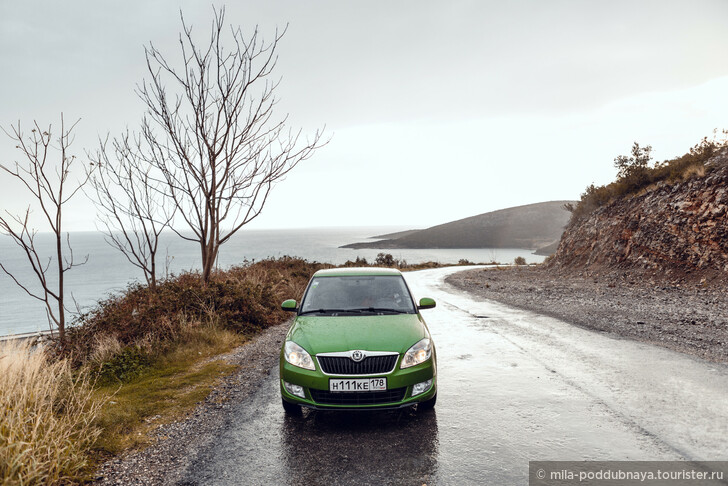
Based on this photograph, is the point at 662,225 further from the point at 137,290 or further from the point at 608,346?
the point at 137,290

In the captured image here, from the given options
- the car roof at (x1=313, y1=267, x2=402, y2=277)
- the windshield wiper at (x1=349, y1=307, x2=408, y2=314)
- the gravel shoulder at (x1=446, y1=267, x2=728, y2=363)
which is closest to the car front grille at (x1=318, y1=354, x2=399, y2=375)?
the windshield wiper at (x1=349, y1=307, x2=408, y2=314)

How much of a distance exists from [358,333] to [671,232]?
712 inches

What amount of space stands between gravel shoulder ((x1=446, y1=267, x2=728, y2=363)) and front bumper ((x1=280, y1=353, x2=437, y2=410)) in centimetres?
566

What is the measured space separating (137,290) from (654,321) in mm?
13229

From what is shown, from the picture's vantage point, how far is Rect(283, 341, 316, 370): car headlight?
4.41 metres

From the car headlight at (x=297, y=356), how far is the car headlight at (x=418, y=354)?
100 centimetres

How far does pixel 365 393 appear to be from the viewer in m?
4.23

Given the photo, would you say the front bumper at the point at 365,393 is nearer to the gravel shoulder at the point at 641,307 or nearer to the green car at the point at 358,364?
the green car at the point at 358,364

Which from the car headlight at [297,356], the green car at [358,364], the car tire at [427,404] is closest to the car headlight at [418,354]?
the green car at [358,364]

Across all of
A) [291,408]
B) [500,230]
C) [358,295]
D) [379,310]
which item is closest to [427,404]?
[379,310]

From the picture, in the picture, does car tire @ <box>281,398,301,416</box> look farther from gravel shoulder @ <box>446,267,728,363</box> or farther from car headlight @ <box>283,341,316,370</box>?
gravel shoulder @ <box>446,267,728,363</box>

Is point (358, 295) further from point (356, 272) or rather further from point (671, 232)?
point (671, 232)

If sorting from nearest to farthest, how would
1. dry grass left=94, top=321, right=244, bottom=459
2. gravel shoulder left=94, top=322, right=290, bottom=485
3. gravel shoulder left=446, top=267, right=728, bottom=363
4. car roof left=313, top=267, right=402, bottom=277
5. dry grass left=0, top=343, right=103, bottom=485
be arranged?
dry grass left=0, top=343, right=103, bottom=485
gravel shoulder left=94, top=322, right=290, bottom=485
dry grass left=94, top=321, right=244, bottom=459
car roof left=313, top=267, right=402, bottom=277
gravel shoulder left=446, top=267, right=728, bottom=363

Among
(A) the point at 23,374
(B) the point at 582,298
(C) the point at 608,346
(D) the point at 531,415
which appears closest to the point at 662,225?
(B) the point at 582,298
